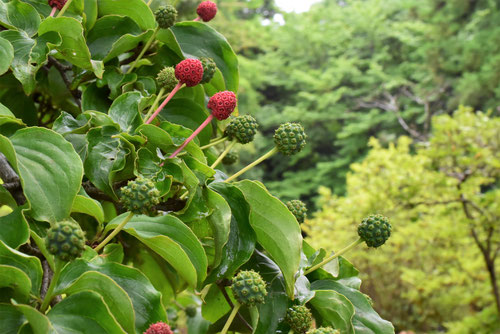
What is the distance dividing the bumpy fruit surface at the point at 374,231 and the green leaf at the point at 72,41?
48 centimetres

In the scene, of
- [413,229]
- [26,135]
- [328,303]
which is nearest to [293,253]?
[328,303]

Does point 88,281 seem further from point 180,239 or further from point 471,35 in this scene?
point 471,35

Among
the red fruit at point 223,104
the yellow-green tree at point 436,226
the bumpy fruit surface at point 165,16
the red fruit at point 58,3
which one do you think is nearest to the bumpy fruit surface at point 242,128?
the red fruit at point 223,104

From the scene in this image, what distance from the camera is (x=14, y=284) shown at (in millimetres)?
519

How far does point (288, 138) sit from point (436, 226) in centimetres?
566

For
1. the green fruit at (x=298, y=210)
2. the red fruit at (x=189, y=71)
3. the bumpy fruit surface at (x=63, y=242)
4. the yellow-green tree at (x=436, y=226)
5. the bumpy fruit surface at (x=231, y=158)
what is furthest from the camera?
the yellow-green tree at (x=436, y=226)

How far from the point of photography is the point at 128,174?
707 millimetres

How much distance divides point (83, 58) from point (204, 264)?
0.36 meters

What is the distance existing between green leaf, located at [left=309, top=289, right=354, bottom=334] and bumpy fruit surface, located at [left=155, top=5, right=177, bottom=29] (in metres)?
0.48

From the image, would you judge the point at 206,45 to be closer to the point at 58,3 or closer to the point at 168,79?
the point at 168,79

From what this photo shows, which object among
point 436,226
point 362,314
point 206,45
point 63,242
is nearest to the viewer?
point 63,242

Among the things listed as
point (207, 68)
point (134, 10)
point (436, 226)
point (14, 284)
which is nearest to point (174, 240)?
point (14, 284)

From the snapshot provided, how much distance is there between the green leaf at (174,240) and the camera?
2.03 feet

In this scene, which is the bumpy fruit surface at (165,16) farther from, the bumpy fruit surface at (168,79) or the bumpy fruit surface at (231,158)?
the bumpy fruit surface at (231,158)
